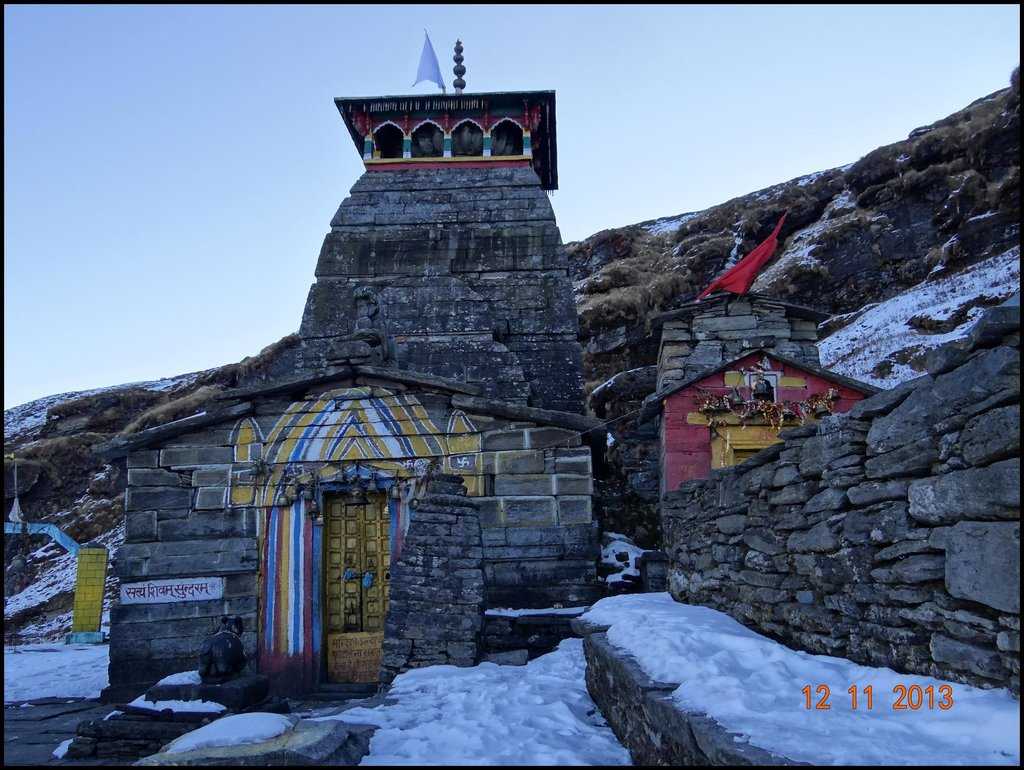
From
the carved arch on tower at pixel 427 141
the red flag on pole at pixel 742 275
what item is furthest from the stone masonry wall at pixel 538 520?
the carved arch on tower at pixel 427 141

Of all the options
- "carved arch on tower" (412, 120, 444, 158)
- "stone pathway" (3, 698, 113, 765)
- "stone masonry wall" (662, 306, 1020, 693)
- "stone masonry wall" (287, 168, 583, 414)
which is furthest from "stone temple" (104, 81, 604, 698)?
"carved arch on tower" (412, 120, 444, 158)

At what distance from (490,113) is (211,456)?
12058 mm

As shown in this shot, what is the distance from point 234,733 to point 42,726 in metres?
5.57

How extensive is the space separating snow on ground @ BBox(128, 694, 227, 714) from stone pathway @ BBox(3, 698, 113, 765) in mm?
593

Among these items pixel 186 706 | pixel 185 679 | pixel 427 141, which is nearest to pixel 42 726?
pixel 185 679

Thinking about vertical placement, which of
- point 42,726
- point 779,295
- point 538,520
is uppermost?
point 779,295

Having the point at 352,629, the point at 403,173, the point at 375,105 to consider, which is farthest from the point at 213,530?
the point at 375,105

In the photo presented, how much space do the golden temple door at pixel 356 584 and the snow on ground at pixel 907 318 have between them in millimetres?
12857

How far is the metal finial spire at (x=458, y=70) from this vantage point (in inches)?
791

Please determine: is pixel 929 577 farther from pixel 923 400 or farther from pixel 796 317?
pixel 796 317

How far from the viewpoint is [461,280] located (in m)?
15.8

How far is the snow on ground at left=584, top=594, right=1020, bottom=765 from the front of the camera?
268 centimetres

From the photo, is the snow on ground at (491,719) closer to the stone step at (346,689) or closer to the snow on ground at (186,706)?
the snow on ground at (186,706)

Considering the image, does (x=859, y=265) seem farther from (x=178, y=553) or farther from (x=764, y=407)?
(x=178, y=553)
